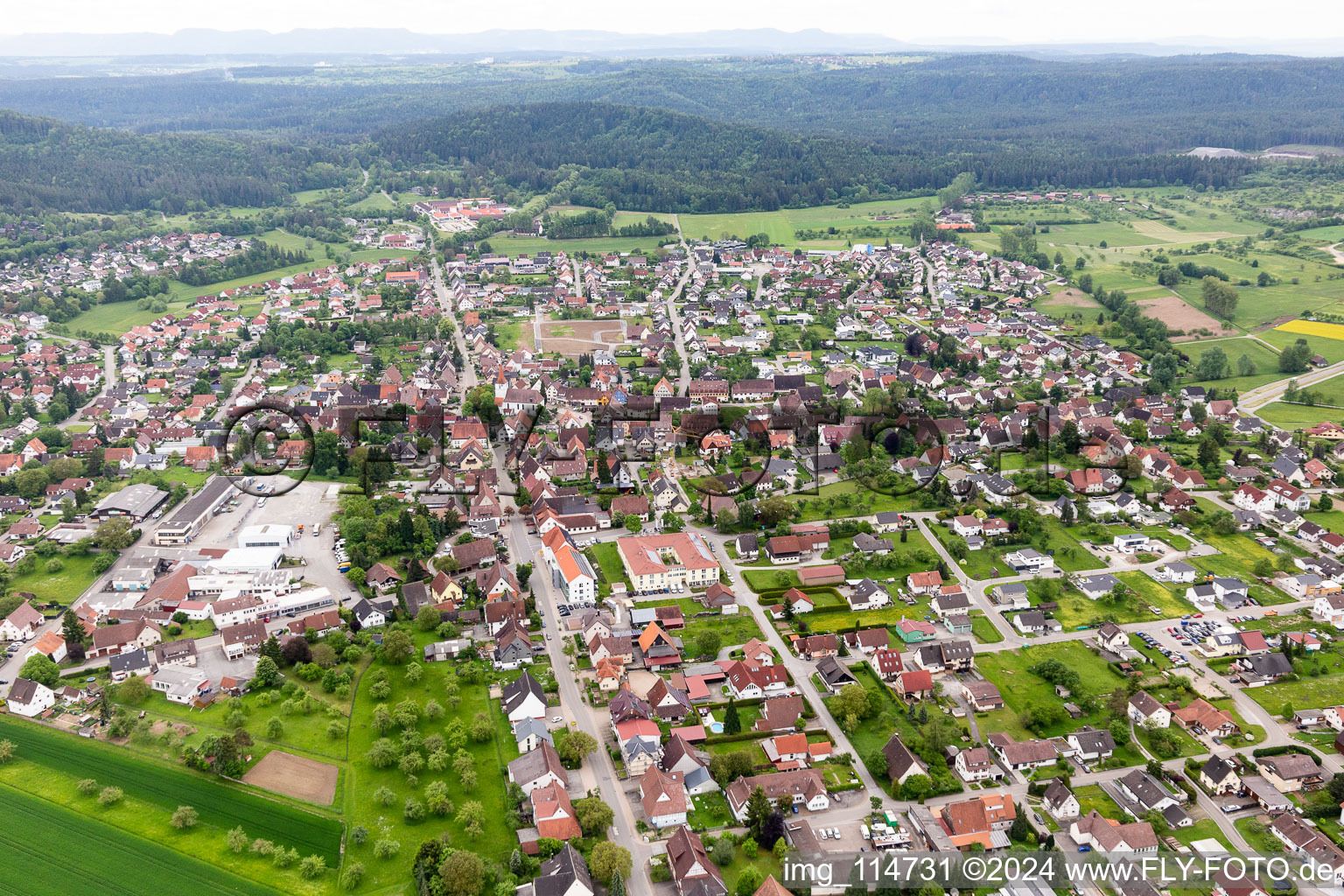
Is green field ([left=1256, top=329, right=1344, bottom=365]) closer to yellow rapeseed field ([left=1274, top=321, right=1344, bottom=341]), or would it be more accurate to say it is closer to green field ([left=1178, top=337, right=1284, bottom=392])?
yellow rapeseed field ([left=1274, top=321, right=1344, bottom=341])

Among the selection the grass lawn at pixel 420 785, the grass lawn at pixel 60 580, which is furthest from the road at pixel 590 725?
the grass lawn at pixel 60 580

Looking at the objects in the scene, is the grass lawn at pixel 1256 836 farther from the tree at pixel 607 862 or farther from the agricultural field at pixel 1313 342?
the agricultural field at pixel 1313 342

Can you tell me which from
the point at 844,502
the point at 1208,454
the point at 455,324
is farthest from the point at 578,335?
the point at 1208,454

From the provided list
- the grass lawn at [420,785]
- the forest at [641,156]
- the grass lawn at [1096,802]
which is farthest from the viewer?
the forest at [641,156]

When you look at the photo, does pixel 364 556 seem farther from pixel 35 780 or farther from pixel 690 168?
pixel 690 168

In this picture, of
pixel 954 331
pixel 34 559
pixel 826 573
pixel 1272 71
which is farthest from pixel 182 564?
pixel 1272 71

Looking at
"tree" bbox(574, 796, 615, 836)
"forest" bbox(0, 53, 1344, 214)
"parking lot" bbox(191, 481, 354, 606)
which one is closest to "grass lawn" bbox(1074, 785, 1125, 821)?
"tree" bbox(574, 796, 615, 836)
